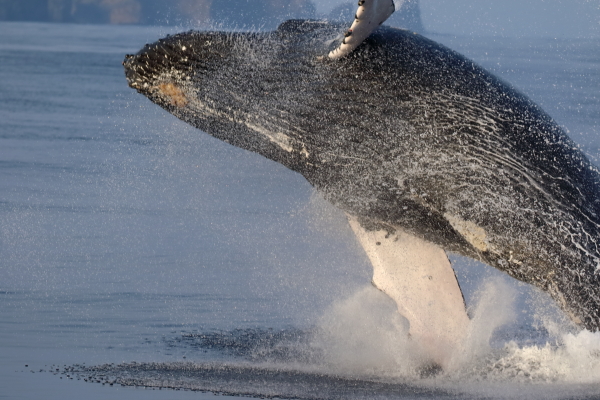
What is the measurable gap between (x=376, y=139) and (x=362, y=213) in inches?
26.4

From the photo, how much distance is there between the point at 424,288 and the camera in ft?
25.1

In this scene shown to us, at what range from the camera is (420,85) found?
23.1 ft

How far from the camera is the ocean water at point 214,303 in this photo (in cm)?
684

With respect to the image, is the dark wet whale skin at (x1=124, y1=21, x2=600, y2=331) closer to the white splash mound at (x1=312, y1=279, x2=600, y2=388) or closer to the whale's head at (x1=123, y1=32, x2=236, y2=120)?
the whale's head at (x1=123, y1=32, x2=236, y2=120)

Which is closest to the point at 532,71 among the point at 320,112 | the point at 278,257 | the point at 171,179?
the point at 171,179

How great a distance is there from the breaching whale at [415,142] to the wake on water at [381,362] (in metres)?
0.24

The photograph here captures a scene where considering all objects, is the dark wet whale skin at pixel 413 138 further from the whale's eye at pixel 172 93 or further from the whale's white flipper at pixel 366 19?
the whale's white flipper at pixel 366 19

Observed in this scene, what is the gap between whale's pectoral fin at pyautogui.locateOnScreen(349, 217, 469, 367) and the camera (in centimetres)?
755

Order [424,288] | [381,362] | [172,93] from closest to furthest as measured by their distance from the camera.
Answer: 1. [381,362]
2. [172,93]
3. [424,288]

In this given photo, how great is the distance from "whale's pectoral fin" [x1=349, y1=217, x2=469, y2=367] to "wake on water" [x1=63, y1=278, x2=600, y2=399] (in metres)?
0.14

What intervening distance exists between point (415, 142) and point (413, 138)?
0.03m

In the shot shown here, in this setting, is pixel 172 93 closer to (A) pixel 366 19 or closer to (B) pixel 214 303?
(A) pixel 366 19

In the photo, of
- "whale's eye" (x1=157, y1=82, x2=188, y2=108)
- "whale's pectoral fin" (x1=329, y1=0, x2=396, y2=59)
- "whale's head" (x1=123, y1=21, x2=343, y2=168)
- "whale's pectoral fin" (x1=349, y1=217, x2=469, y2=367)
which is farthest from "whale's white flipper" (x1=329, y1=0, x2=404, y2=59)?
"whale's pectoral fin" (x1=349, y1=217, x2=469, y2=367)

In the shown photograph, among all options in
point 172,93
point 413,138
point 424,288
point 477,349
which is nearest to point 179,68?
point 172,93
